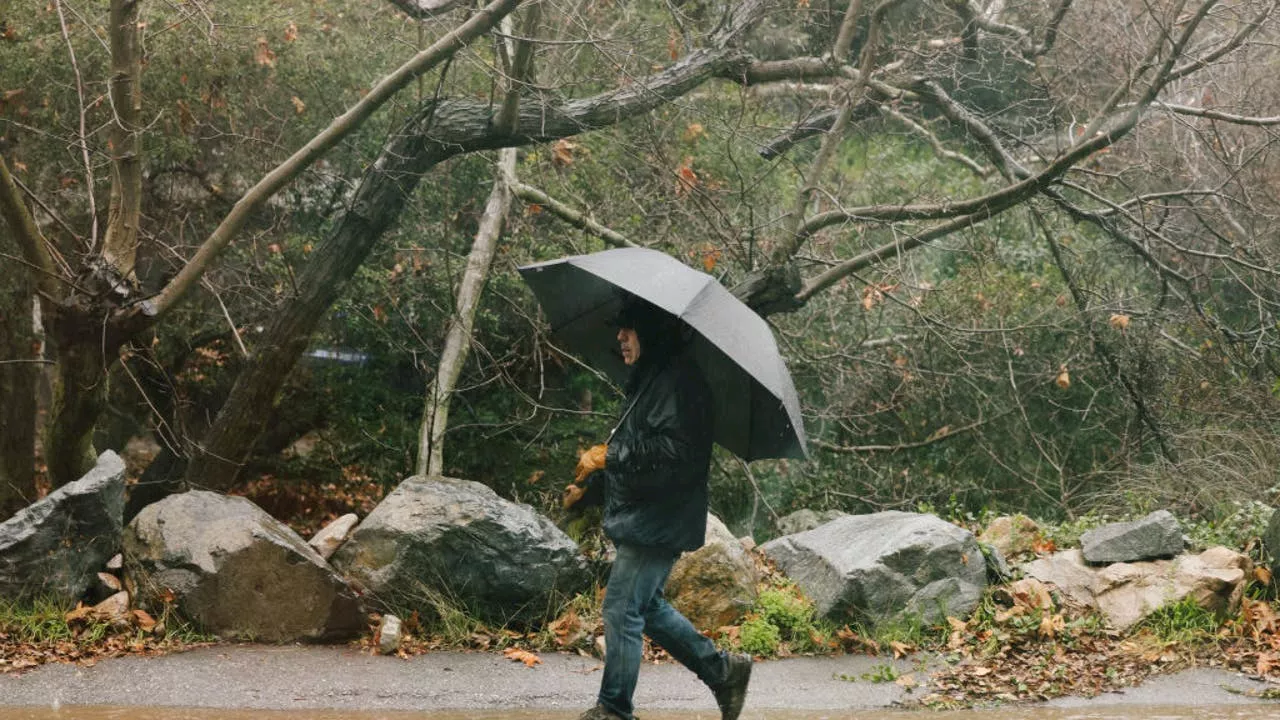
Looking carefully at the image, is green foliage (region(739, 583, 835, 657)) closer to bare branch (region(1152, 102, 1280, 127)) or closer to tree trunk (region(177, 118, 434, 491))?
tree trunk (region(177, 118, 434, 491))

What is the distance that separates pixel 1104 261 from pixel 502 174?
24.5 ft

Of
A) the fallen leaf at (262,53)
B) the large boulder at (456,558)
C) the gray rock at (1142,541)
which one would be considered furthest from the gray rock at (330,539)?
the gray rock at (1142,541)

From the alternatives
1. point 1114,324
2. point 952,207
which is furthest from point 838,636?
point 1114,324

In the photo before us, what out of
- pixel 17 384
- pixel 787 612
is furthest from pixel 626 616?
pixel 17 384

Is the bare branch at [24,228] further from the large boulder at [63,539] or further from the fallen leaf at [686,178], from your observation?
the fallen leaf at [686,178]

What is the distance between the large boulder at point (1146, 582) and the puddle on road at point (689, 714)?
1326mm

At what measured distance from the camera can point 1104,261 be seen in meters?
14.6

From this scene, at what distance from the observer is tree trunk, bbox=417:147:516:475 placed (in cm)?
1112

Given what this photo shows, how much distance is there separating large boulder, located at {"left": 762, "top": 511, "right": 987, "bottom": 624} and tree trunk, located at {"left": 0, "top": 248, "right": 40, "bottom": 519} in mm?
7599

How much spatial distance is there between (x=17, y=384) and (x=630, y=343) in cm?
905

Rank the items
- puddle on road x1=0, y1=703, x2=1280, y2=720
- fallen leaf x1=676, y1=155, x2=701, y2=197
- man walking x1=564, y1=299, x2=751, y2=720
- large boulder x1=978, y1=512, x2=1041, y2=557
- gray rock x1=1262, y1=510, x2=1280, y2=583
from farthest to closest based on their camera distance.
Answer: fallen leaf x1=676, y1=155, x2=701, y2=197, large boulder x1=978, y1=512, x2=1041, y2=557, gray rock x1=1262, y1=510, x2=1280, y2=583, puddle on road x1=0, y1=703, x2=1280, y2=720, man walking x1=564, y1=299, x2=751, y2=720

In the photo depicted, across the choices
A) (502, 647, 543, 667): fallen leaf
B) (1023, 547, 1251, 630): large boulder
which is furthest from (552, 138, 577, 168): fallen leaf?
(1023, 547, 1251, 630): large boulder

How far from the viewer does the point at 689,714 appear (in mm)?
6539

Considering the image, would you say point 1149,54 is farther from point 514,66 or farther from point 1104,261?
point 1104,261
